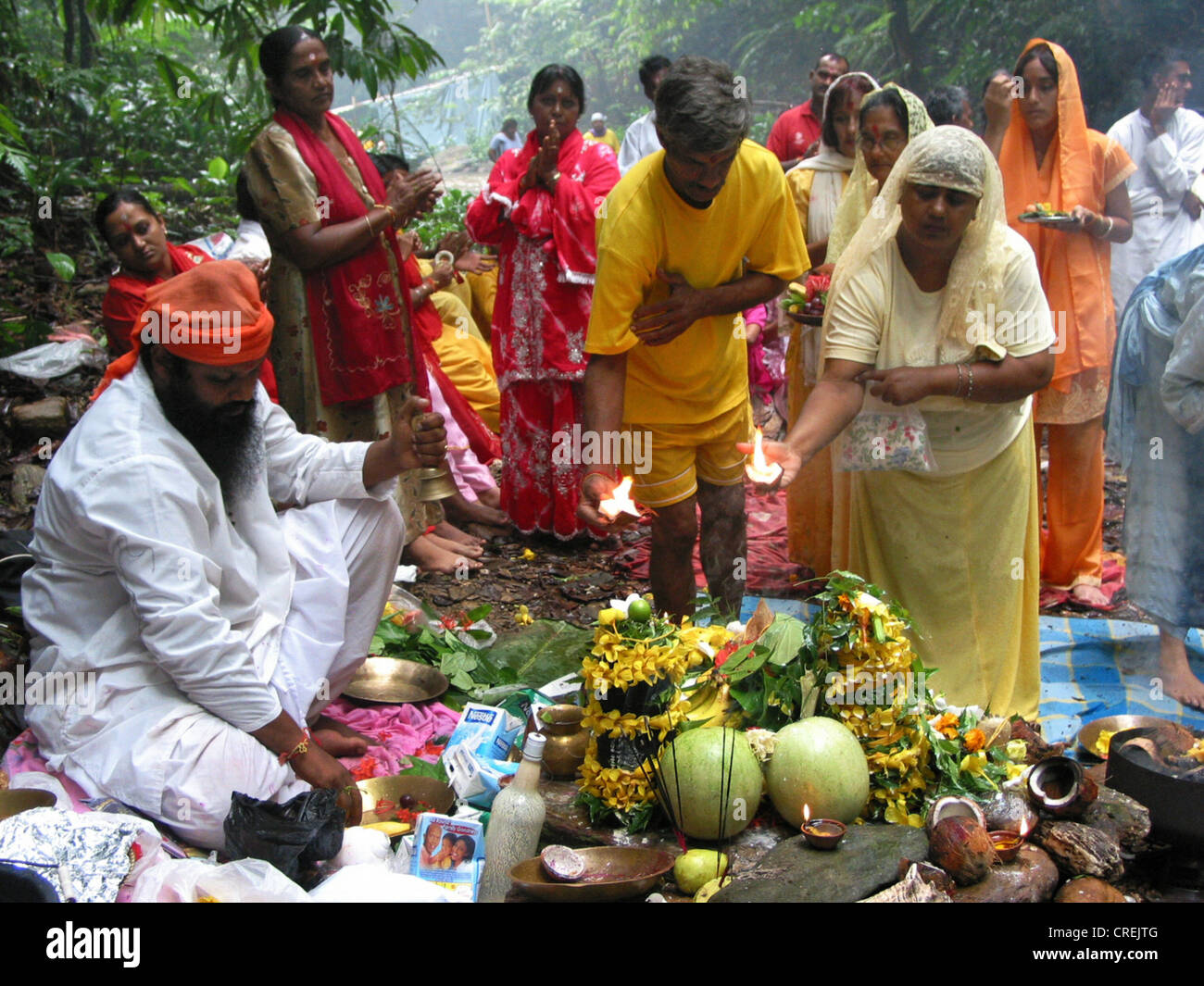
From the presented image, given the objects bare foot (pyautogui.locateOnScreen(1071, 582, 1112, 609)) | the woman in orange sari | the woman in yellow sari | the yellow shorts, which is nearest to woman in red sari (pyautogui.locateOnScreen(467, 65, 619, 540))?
the yellow shorts

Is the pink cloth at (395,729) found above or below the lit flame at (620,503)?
below

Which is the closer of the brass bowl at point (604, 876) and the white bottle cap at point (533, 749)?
the brass bowl at point (604, 876)

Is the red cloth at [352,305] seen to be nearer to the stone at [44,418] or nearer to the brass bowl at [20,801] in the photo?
the stone at [44,418]

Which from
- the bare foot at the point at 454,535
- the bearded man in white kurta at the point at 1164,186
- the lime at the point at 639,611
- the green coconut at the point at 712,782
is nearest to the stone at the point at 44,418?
the bare foot at the point at 454,535

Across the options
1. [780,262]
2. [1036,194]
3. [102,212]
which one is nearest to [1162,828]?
[780,262]

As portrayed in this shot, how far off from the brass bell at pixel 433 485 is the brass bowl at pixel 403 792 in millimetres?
2751

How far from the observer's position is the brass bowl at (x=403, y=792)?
10.6 feet

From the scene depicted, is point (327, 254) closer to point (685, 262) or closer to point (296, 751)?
point (685, 262)

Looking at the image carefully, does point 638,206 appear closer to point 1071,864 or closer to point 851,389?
point 851,389

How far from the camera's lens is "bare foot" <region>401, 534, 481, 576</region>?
19.0ft

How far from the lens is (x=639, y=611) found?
2953mm

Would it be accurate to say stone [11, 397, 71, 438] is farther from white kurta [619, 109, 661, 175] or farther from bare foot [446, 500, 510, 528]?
white kurta [619, 109, 661, 175]

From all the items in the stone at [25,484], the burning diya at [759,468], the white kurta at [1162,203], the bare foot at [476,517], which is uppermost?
the white kurta at [1162,203]
